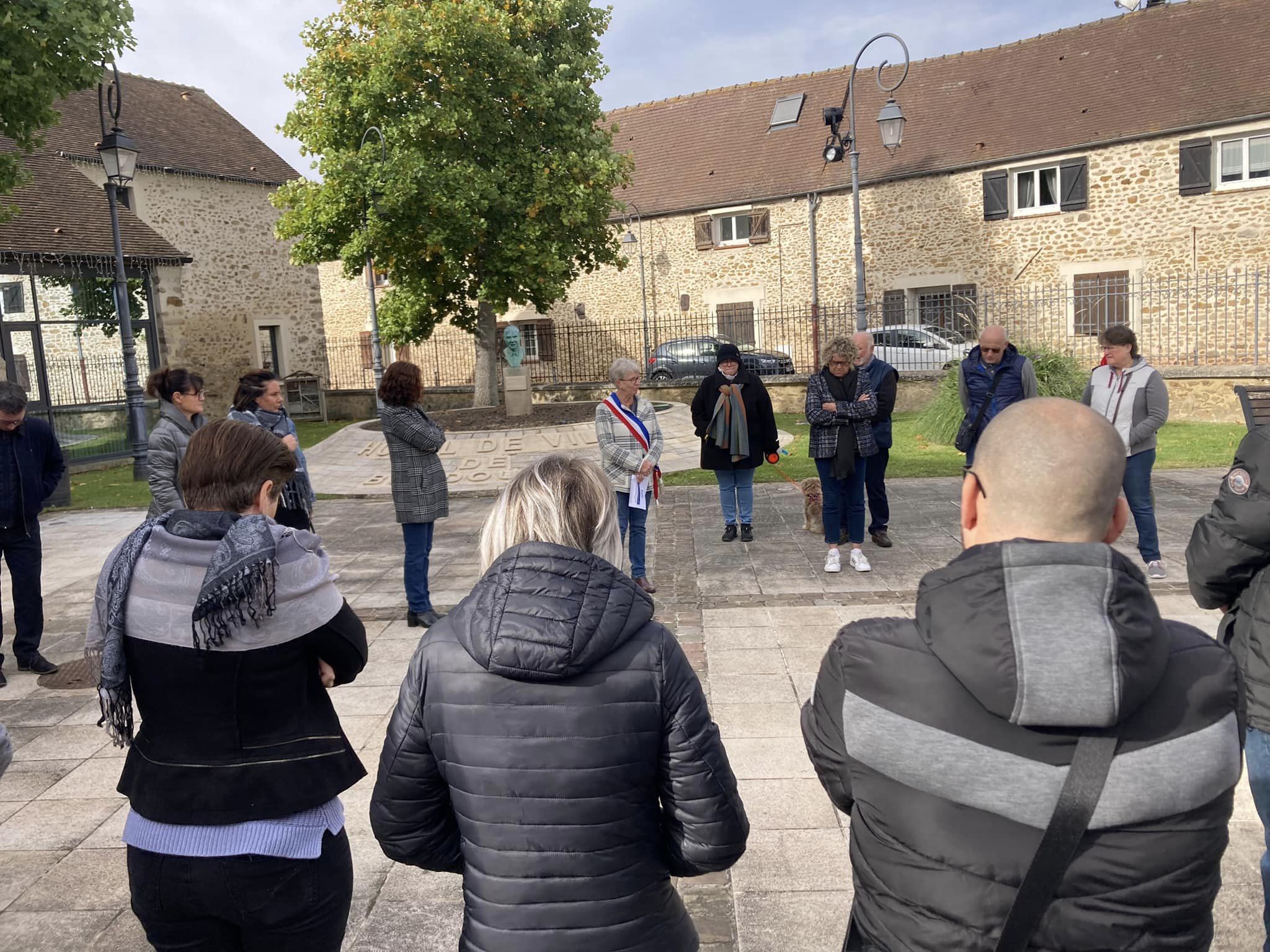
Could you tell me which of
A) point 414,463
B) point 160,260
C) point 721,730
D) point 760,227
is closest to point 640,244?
point 760,227

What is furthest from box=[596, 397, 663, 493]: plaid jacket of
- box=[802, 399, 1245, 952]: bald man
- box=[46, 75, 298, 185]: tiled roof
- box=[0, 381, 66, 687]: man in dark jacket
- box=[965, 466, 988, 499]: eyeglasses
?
box=[46, 75, 298, 185]: tiled roof

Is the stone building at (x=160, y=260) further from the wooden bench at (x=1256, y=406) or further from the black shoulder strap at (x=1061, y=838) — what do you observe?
the black shoulder strap at (x=1061, y=838)

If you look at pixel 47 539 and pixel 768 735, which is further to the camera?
pixel 47 539

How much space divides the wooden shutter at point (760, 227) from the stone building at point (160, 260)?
13124mm

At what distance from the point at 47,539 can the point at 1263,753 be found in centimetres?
1167

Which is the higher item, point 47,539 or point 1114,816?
point 1114,816

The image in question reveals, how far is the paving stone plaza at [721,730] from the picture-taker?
3.31 meters

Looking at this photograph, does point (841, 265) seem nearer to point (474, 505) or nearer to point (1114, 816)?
point (474, 505)

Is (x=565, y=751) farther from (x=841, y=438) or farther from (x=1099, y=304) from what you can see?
(x=1099, y=304)

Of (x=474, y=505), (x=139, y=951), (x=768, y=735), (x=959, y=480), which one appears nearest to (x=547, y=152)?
(x=474, y=505)

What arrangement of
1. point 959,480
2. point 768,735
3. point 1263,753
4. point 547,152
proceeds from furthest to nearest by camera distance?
1. point 547,152
2. point 959,480
3. point 768,735
4. point 1263,753

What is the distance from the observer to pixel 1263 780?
278cm

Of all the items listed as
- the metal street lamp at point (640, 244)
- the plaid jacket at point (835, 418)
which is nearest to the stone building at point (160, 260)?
the metal street lamp at point (640, 244)

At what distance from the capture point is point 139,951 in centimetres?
324
